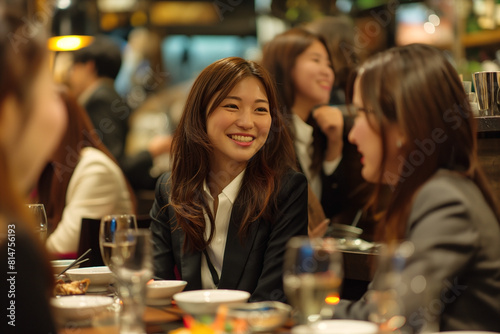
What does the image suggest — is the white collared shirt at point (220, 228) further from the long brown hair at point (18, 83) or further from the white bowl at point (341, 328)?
the long brown hair at point (18, 83)

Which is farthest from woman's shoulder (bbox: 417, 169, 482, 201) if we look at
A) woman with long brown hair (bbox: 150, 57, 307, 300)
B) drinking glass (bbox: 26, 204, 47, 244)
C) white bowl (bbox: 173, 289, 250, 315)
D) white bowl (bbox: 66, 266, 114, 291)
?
drinking glass (bbox: 26, 204, 47, 244)

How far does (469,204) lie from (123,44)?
20.5ft

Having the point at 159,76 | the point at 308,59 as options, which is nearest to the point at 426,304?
the point at 308,59

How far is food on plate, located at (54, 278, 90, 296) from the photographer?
6.16ft

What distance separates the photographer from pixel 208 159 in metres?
2.50

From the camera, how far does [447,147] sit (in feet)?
5.58

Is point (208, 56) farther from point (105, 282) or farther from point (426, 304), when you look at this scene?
point (426, 304)

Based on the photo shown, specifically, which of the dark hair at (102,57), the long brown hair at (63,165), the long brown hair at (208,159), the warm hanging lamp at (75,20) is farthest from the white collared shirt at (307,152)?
the warm hanging lamp at (75,20)

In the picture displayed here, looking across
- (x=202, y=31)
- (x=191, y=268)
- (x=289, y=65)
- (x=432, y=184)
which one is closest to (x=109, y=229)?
(x=191, y=268)

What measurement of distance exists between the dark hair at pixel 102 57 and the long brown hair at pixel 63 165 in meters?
1.65

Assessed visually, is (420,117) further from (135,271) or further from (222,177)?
(222,177)

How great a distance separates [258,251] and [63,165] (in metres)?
1.43

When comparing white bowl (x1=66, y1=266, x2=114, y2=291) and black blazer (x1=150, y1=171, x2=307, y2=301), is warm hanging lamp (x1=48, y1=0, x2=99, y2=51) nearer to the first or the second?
black blazer (x1=150, y1=171, x2=307, y2=301)

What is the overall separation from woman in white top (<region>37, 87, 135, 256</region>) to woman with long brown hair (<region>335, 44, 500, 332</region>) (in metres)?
1.83
